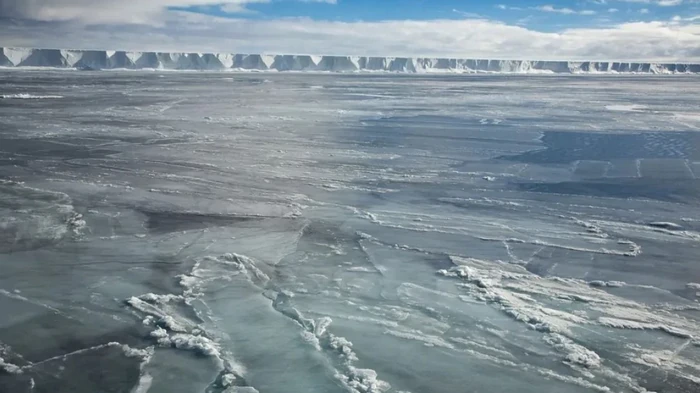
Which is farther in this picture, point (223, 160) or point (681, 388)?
point (223, 160)

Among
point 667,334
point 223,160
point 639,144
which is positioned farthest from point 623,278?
point 639,144

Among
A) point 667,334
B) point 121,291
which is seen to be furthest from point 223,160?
point 667,334

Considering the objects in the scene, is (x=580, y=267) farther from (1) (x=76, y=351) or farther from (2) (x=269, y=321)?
(1) (x=76, y=351)

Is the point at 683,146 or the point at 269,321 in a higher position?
the point at 683,146

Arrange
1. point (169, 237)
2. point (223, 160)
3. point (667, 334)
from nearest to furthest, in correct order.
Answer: point (667, 334)
point (169, 237)
point (223, 160)

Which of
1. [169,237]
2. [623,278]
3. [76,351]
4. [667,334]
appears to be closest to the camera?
[76,351]

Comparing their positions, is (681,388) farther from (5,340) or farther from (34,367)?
(5,340)
